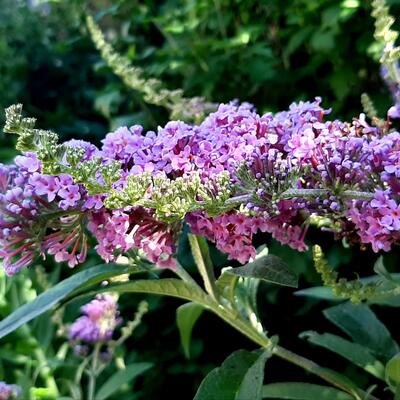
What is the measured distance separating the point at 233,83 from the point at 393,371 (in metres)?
1.33

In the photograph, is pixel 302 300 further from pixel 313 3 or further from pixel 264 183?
pixel 264 183

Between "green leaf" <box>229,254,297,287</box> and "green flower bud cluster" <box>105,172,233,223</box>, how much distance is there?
16 cm

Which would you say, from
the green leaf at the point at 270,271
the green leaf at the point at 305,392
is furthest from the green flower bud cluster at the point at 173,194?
the green leaf at the point at 305,392

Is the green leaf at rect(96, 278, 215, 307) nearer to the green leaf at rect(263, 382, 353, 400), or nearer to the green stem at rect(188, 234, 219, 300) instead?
the green stem at rect(188, 234, 219, 300)

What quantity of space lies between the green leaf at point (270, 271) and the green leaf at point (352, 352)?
1.22ft

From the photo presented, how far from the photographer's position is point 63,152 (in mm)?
863

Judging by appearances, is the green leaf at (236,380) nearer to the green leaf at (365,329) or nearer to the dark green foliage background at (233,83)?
the green leaf at (365,329)

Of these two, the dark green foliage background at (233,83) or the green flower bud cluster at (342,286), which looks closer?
the green flower bud cluster at (342,286)

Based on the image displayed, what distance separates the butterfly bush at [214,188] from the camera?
88 centimetres

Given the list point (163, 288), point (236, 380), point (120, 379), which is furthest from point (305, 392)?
point (120, 379)

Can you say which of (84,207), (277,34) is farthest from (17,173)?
(277,34)

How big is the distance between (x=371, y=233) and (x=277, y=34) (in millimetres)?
1484

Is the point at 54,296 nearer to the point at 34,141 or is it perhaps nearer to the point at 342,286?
the point at 34,141

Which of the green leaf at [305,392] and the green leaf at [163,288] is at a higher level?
the green leaf at [163,288]
